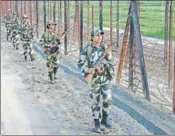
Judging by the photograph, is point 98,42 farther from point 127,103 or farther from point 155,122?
point 127,103

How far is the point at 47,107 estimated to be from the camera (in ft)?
32.0

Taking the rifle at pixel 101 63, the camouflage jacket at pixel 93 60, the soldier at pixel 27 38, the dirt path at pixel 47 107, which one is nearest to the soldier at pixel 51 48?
the dirt path at pixel 47 107

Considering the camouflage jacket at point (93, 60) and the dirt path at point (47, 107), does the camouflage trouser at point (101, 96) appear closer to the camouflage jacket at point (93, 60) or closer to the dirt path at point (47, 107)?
the camouflage jacket at point (93, 60)

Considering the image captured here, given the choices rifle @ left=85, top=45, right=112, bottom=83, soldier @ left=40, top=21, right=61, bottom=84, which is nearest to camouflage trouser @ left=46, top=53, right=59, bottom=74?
soldier @ left=40, top=21, right=61, bottom=84

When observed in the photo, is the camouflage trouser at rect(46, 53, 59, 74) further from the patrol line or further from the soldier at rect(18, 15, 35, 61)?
the soldier at rect(18, 15, 35, 61)

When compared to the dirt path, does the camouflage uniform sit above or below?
above

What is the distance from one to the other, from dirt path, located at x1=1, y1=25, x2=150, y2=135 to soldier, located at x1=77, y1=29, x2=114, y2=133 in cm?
43

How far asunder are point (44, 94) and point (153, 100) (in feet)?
7.43

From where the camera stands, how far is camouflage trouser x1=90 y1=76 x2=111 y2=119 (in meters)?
7.60

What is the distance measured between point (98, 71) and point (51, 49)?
17.3 ft

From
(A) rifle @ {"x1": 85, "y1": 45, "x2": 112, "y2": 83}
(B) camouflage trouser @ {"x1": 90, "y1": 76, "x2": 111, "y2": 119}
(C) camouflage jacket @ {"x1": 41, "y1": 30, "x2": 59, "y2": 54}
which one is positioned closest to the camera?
(A) rifle @ {"x1": 85, "y1": 45, "x2": 112, "y2": 83}

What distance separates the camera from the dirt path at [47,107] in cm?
805

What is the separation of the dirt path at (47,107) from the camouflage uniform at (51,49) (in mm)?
313

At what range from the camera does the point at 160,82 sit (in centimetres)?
1209
